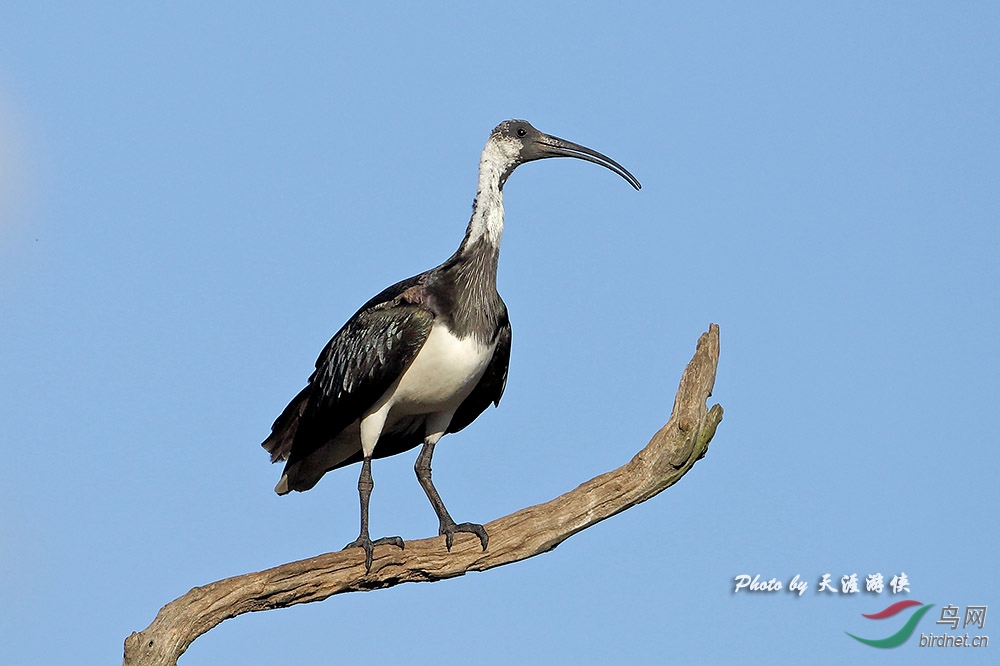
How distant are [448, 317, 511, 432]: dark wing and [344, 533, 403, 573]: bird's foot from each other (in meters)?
1.76

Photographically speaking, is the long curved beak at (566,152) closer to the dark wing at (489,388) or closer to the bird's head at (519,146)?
→ the bird's head at (519,146)

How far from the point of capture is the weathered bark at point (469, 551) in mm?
8898

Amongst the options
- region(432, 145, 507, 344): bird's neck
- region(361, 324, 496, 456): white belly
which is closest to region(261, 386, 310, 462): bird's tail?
region(361, 324, 496, 456): white belly

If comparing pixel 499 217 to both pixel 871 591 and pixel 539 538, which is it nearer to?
pixel 539 538

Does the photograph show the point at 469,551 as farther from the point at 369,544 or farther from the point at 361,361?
the point at 361,361

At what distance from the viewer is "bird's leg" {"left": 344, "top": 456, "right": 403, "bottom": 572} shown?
9781 millimetres

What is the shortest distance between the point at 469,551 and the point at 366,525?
33.8 inches

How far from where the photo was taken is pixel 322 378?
1086cm

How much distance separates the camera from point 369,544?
9.85m

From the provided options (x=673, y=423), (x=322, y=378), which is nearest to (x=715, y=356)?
(x=673, y=423)

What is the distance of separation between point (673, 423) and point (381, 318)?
272 centimetres

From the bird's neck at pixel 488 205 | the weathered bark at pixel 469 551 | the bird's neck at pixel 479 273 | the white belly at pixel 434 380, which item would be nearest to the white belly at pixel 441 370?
the white belly at pixel 434 380

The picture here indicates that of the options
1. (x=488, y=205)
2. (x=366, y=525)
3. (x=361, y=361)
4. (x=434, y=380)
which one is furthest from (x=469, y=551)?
(x=488, y=205)

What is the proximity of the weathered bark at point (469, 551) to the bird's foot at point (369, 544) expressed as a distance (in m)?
0.04
